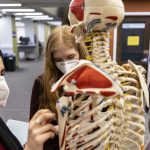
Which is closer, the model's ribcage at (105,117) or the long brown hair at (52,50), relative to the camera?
the model's ribcage at (105,117)

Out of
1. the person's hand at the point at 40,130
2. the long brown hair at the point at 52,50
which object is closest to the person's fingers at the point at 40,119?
the person's hand at the point at 40,130

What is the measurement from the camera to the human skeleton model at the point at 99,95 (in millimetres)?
542

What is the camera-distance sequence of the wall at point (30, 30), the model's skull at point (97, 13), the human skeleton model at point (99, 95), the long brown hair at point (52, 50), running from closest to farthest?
1. the human skeleton model at point (99, 95)
2. the model's skull at point (97, 13)
3. the long brown hair at point (52, 50)
4. the wall at point (30, 30)

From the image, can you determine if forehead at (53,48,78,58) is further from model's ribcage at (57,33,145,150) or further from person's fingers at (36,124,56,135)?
person's fingers at (36,124,56,135)

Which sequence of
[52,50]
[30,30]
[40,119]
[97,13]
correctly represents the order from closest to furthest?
[40,119] < [97,13] < [52,50] < [30,30]

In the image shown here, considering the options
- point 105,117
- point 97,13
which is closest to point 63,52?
point 97,13

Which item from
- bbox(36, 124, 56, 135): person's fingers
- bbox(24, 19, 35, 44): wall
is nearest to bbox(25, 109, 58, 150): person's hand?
bbox(36, 124, 56, 135): person's fingers

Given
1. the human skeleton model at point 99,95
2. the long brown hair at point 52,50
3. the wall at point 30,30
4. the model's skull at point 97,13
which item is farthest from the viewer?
the wall at point 30,30

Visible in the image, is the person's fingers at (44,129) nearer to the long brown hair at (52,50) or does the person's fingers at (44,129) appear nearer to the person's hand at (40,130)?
the person's hand at (40,130)

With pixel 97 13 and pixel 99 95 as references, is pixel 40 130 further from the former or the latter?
pixel 97 13

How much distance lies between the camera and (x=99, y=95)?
22.9 inches

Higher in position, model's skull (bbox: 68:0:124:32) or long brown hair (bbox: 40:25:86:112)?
model's skull (bbox: 68:0:124:32)

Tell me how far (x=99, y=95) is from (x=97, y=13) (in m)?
0.30

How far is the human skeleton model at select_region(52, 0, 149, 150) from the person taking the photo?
54cm
